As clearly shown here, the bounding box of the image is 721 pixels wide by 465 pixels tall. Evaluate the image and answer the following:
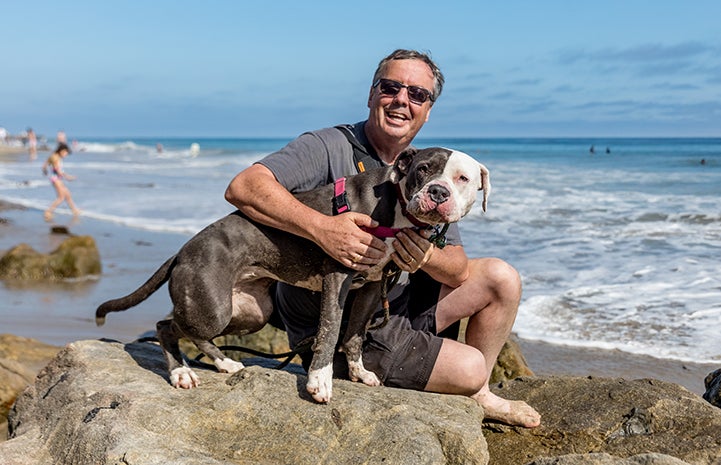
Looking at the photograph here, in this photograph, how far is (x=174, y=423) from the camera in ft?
10.5

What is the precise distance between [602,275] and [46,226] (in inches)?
387

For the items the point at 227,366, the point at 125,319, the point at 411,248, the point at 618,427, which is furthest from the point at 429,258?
the point at 125,319

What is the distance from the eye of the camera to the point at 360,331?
3971mm

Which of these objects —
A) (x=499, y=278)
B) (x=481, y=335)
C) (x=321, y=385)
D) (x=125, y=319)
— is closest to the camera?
(x=321, y=385)

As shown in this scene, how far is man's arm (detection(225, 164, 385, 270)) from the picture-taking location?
353cm

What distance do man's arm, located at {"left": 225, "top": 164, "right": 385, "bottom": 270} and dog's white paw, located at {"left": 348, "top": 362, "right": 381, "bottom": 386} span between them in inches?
27.5

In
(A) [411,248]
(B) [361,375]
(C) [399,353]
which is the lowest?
(B) [361,375]

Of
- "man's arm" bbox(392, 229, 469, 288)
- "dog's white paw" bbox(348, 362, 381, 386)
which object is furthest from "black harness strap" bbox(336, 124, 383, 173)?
"dog's white paw" bbox(348, 362, 381, 386)

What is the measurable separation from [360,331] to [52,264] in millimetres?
6160

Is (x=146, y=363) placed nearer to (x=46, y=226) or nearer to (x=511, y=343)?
(x=511, y=343)

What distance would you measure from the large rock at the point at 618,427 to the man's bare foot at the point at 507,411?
5cm

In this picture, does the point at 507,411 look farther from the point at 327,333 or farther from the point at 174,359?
the point at 174,359

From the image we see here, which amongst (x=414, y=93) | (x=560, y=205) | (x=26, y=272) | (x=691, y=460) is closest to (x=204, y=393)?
(x=414, y=93)

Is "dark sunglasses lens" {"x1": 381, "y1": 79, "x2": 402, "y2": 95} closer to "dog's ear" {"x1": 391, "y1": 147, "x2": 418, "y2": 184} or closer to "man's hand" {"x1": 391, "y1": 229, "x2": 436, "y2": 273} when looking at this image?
"dog's ear" {"x1": 391, "y1": 147, "x2": 418, "y2": 184}
